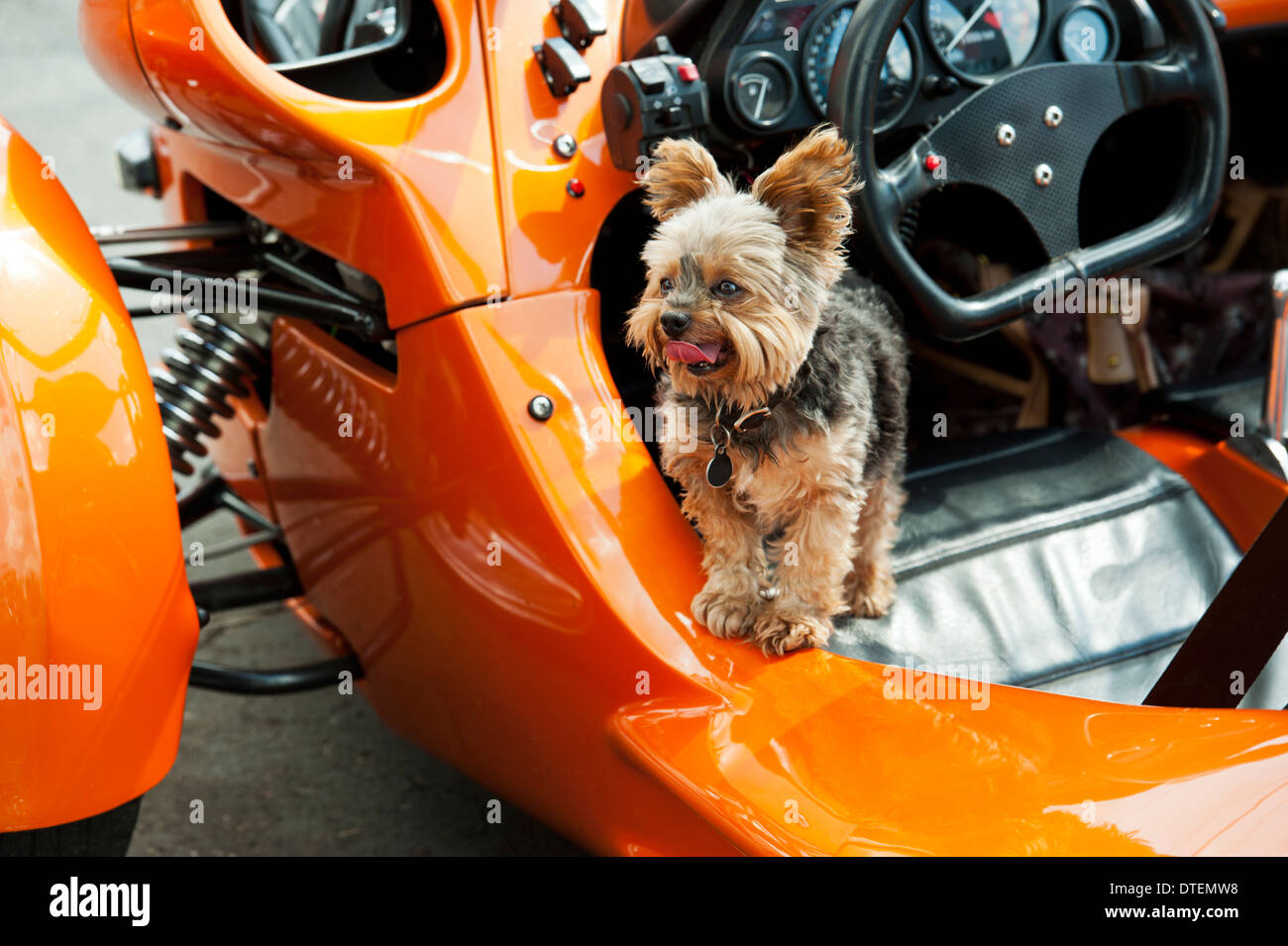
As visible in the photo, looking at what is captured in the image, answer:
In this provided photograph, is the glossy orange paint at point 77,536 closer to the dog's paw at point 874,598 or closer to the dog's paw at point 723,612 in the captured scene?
the dog's paw at point 723,612

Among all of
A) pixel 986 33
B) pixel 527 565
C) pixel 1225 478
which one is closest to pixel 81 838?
pixel 527 565

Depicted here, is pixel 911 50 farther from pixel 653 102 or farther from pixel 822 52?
pixel 653 102

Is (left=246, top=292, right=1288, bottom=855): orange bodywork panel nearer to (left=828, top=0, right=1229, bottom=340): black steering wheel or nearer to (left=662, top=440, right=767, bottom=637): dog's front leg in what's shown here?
(left=662, top=440, right=767, bottom=637): dog's front leg

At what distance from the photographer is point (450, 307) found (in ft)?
5.91

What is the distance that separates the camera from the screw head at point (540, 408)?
1752mm

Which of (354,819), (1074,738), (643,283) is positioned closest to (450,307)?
(643,283)

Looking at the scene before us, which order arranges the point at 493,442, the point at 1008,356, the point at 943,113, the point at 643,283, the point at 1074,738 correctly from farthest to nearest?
the point at 1008,356 → the point at 643,283 → the point at 943,113 → the point at 493,442 → the point at 1074,738

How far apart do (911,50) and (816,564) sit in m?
0.97

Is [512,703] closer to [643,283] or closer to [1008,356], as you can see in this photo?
[643,283]

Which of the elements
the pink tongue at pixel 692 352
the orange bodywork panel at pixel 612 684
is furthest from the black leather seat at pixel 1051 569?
the pink tongue at pixel 692 352

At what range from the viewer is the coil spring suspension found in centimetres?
221

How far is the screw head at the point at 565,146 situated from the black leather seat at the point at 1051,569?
100 centimetres

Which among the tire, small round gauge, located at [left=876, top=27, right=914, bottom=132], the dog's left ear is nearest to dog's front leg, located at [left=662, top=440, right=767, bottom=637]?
the dog's left ear

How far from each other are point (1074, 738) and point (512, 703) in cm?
92
